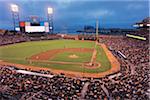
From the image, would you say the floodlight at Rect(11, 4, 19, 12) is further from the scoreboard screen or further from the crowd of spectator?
the crowd of spectator

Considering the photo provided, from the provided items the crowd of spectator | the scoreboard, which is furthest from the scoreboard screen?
the crowd of spectator

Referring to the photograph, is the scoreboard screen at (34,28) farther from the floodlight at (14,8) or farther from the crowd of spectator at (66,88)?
the crowd of spectator at (66,88)

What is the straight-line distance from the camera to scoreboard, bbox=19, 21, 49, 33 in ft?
189

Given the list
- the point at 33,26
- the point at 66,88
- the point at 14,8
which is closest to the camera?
the point at 66,88

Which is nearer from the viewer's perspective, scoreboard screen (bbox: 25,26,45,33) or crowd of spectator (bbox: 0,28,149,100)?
crowd of spectator (bbox: 0,28,149,100)

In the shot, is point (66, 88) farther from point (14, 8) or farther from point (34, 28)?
point (14, 8)

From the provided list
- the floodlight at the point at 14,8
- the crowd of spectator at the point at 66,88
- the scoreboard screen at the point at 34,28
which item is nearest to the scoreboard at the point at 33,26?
the scoreboard screen at the point at 34,28

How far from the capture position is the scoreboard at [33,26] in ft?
189

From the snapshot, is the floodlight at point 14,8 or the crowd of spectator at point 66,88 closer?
the crowd of spectator at point 66,88

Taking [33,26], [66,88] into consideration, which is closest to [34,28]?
[33,26]

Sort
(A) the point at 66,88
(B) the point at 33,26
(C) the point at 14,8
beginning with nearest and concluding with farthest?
(A) the point at 66,88 → (C) the point at 14,8 → (B) the point at 33,26

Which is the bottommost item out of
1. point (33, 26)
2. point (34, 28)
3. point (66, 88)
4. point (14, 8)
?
point (66, 88)

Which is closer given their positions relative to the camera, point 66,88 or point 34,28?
point 66,88

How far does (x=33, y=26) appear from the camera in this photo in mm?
58312
